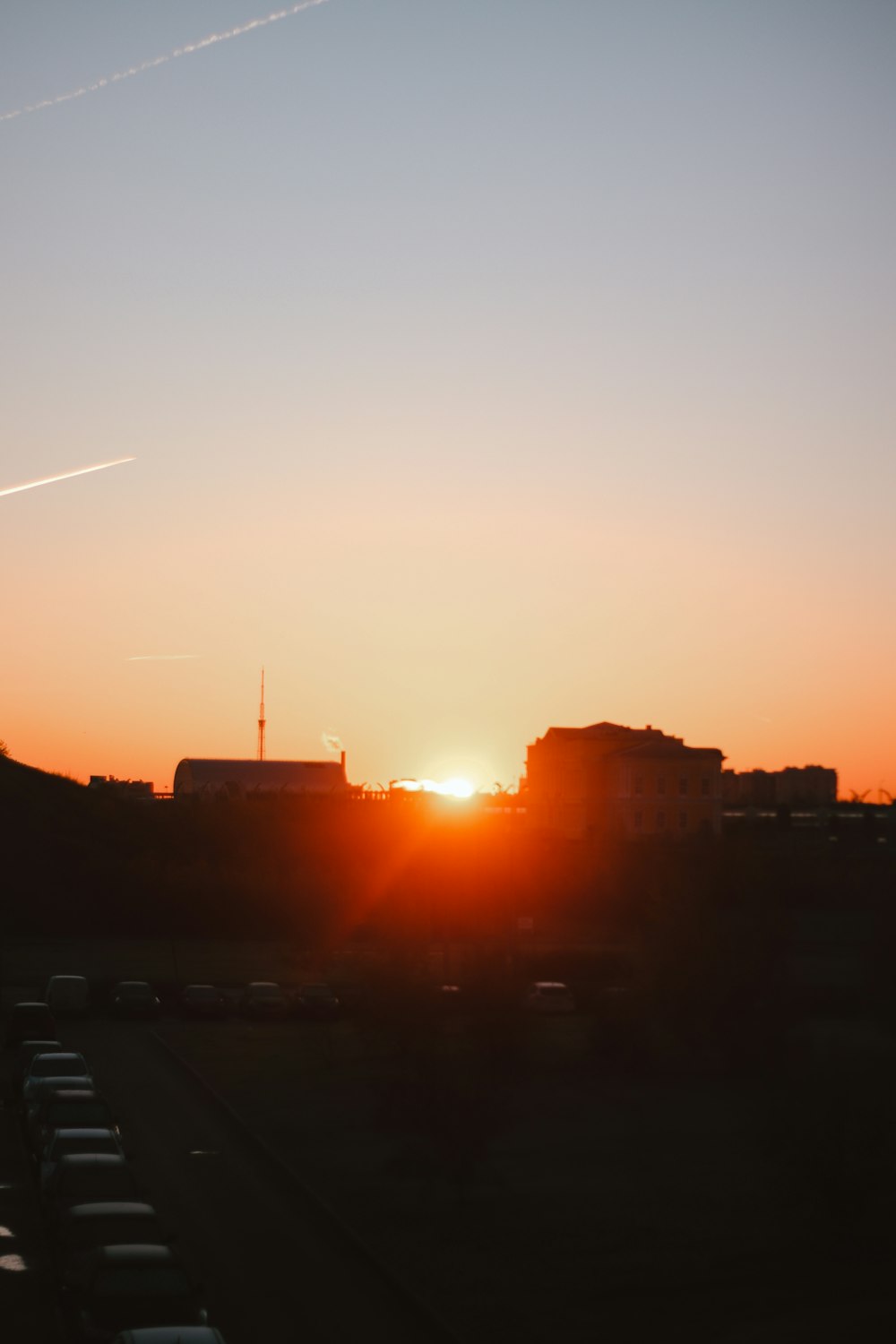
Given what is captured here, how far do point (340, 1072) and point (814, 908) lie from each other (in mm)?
31820

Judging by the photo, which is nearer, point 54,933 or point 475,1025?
point 475,1025

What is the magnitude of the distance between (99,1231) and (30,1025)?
60.7 feet

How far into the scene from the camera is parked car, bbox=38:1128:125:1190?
1642cm

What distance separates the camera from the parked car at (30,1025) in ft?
98.9

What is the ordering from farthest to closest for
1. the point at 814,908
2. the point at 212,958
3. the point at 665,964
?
the point at 814,908, the point at 212,958, the point at 665,964

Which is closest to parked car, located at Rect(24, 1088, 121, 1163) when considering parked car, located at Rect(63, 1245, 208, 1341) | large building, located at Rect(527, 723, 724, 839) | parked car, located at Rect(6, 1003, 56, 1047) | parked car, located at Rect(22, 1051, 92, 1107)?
parked car, located at Rect(22, 1051, 92, 1107)

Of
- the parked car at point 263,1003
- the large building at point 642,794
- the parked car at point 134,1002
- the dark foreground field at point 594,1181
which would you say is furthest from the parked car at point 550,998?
the large building at point 642,794

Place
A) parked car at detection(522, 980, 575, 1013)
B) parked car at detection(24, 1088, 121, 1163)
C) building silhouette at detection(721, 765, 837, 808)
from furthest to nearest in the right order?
building silhouette at detection(721, 765, 837, 808)
parked car at detection(522, 980, 575, 1013)
parked car at detection(24, 1088, 121, 1163)

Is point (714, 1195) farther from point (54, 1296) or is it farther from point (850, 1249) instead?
point (54, 1296)

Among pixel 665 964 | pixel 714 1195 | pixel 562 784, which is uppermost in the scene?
pixel 562 784

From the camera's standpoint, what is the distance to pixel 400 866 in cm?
6228

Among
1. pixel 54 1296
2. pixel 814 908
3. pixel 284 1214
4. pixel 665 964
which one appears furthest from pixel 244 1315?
pixel 814 908

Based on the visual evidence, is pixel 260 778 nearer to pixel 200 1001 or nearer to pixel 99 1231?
pixel 200 1001

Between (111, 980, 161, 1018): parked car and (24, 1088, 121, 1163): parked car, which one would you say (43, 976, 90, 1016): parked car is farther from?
(24, 1088, 121, 1163): parked car
